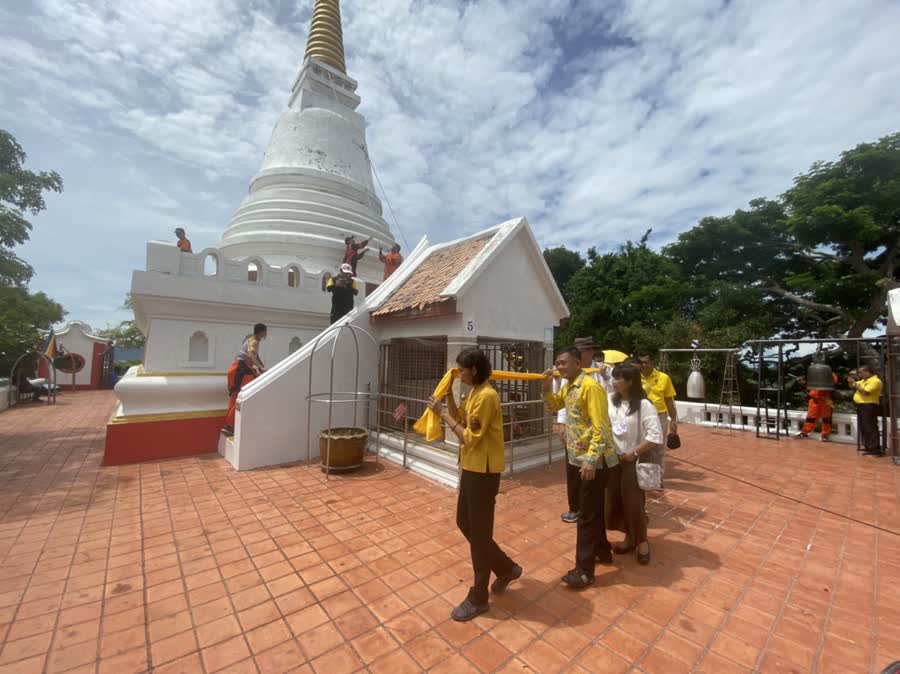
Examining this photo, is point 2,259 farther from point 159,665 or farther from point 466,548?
point 466,548

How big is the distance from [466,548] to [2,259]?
47.2 feet

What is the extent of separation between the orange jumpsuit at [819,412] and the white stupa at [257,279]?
11611 mm

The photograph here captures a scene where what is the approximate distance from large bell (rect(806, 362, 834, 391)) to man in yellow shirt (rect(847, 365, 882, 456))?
501 millimetres

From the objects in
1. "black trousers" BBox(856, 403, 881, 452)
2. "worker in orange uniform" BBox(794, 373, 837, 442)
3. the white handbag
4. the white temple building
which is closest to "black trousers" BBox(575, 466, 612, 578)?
the white handbag

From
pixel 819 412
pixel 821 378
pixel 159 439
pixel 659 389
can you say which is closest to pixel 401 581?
pixel 659 389

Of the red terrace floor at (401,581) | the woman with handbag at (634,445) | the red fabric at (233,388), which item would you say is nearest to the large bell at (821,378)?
the red terrace floor at (401,581)

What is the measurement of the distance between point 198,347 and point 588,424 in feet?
25.8

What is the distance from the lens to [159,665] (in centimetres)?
233

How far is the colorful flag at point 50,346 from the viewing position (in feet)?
61.2

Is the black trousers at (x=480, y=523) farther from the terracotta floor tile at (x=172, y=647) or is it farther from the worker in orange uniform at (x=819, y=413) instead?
the worker in orange uniform at (x=819, y=413)

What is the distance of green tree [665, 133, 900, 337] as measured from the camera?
1466cm

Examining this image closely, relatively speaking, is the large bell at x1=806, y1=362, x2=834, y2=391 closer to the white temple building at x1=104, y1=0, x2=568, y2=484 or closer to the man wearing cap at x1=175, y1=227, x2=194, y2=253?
the white temple building at x1=104, y1=0, x2=568, y2=484

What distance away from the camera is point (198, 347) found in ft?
25.2

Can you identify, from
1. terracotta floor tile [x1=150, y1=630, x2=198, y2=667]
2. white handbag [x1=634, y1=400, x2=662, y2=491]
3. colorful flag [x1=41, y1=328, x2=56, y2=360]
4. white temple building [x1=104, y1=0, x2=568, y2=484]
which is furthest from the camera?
colorful flag [x1=41, y1=328, x2=56, y2=360]
